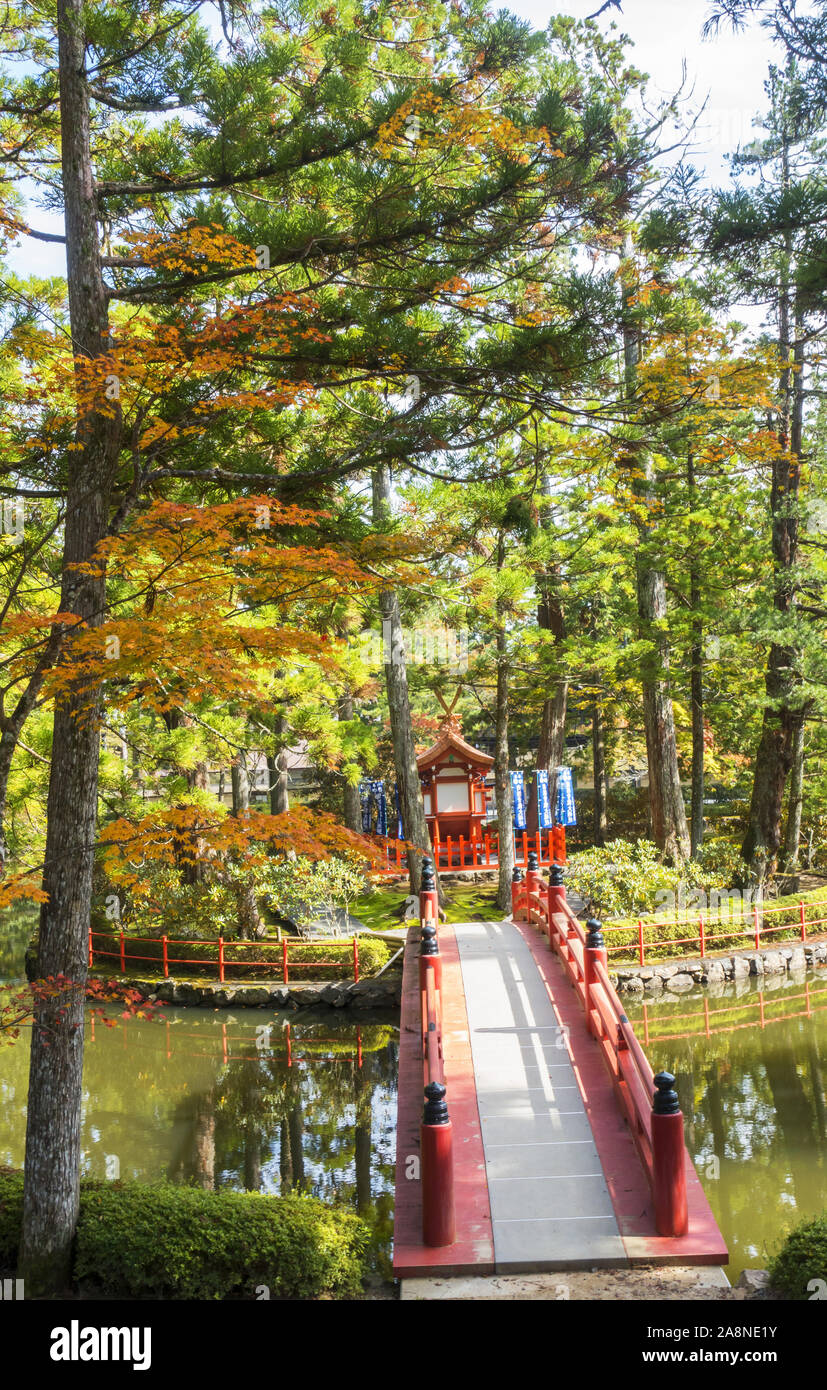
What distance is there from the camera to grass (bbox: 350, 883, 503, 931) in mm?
17109

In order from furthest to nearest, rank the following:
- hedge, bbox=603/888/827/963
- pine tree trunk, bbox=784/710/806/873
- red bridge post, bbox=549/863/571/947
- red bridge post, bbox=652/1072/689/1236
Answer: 1. pine tree trunk, bbox=784/710/806/873
2. hedge, bbox=603/888/827/963
3. red bridge post, bbox=549/863/571/947
4. red bridge post, bbox=652/1072/689/1236

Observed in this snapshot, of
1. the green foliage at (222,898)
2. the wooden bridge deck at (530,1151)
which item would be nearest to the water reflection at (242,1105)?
the wooden bridge deck at (530,1151)

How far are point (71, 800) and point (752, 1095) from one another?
7821mm

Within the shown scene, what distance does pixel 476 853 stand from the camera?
21078mm

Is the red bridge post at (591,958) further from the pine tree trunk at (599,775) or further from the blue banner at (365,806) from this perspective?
the pine tree trunk at (599,775)

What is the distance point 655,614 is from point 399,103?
12136 mm

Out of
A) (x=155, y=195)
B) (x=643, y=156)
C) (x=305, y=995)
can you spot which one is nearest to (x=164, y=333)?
(x=155, y=195)

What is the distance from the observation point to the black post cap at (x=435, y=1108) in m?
5.91

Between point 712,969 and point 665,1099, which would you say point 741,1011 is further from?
point 665,1099

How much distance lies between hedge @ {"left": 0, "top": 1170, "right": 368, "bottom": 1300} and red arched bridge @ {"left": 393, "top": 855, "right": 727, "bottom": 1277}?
1.81 feet

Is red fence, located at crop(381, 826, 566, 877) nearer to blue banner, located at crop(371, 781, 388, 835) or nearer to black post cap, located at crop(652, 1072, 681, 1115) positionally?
blue banner, located at crop(371, 781, 388, 835)

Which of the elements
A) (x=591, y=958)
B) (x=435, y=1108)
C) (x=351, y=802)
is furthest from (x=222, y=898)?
(x=435, y=1108)

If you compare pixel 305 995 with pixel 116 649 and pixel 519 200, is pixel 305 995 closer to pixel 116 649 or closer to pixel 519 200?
pixel 116 649

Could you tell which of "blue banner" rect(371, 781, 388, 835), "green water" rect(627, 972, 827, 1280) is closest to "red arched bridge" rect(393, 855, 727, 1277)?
"green water" rect(627, 972, 827, 1280)
